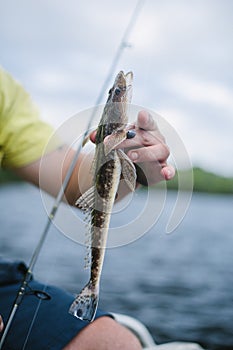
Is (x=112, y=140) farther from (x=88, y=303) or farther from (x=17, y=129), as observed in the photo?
(x=17, y=129)

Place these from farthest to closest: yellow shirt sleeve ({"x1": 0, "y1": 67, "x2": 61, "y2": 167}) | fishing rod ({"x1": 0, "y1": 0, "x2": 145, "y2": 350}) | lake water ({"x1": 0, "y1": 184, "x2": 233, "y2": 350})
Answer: lake water ({"x1": 0, "y1": 184, "x2": 233, "y2": 350}), yellow shirt sleeve ({"x1": 0, "y1": 67, "x2": 61, "y2": 167}), fishing rod ({"x1": 0, "y1": 0, "x2": 145, "y2": 350})

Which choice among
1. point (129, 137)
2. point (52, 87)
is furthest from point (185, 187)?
point (52, 87)

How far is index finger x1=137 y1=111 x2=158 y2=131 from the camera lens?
1.31 metres

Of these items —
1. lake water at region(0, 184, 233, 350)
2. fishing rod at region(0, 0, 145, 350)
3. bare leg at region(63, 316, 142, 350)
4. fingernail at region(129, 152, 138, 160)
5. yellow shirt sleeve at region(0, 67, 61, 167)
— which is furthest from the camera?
lake water at region(0, 184, 233, 350)

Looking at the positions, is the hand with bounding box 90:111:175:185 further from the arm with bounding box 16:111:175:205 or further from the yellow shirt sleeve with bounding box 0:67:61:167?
the yellow shirt sleeve with bounding box 0:67:61:167

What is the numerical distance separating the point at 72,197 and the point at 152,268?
7.44 meters

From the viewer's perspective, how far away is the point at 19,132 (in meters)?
2.24

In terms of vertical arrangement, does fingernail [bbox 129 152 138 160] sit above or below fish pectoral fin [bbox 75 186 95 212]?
above

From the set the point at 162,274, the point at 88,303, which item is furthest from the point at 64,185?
the point at 162,274

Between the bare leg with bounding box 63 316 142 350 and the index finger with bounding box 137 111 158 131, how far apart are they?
2.74 feet

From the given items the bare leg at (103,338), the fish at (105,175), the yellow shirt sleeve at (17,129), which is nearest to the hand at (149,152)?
the fish at (105,175)

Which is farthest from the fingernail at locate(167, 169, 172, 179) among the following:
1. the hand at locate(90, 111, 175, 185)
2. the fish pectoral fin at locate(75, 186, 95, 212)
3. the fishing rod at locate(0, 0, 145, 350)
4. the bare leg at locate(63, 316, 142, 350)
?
the bare leg at locate(63, 316, 142, 350)

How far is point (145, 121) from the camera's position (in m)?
1.32

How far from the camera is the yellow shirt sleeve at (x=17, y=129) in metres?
2.22
